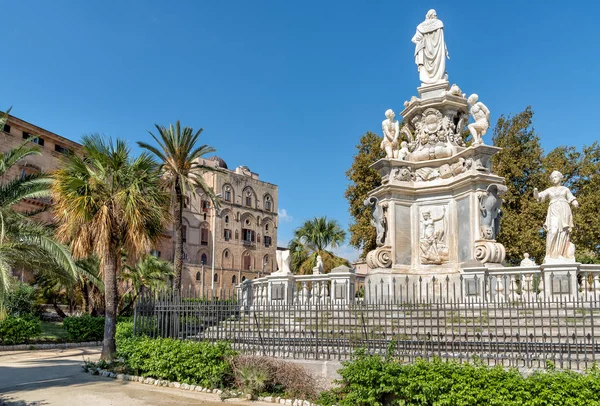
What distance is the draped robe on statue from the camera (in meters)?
17.4

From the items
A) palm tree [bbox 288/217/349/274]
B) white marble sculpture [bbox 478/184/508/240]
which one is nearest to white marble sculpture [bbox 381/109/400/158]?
white marble sculpture [bbox 478/184/508/240]

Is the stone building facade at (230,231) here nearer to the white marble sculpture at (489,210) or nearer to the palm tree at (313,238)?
the palm tree at (313,238)

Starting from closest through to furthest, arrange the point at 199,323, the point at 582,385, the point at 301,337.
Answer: the point at 582,385 < the point at 301,337 < the point at 199,323

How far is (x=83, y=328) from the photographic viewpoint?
76.1 ft

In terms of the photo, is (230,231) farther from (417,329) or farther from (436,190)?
(417,329)

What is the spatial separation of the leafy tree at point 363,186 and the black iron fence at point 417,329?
55.2 ft

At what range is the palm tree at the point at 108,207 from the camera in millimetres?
13797

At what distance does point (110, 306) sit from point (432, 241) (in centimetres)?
949

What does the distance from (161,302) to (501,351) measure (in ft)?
25.9

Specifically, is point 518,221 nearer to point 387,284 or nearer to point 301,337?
point 387,284

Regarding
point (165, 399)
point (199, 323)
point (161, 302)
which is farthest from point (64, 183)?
point (165, 399)

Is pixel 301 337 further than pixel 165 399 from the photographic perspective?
Yes

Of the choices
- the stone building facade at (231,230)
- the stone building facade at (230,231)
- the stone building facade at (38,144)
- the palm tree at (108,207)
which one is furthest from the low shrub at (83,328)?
the stone building facade at (231,230)

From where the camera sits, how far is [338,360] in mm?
10273
